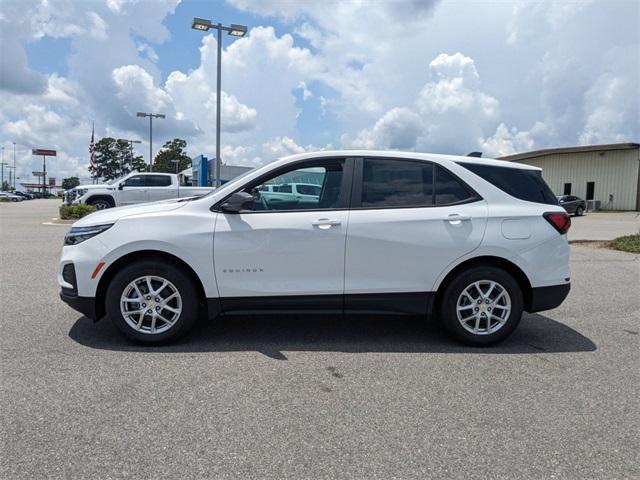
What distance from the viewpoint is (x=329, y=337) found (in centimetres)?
483

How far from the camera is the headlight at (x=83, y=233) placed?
440cm

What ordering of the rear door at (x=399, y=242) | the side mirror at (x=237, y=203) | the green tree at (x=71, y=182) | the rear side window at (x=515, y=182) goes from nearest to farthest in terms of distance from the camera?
1. the side mirror at (x=237, y=203)
2. the rear door at (x=399, y=242)
3. the rear side window at (x=515, y=182)
4. the green tree at (x=71, y=182)

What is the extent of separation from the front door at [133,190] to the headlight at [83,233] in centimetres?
1545

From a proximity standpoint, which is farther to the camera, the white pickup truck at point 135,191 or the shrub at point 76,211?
the white pickup truck at point 135,191

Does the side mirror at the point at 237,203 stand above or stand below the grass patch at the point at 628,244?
above

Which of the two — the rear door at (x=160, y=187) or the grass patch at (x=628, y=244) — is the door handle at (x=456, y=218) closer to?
the grass patch at (x=628, y=244)

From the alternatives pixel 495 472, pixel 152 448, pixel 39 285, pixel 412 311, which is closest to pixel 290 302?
pixel 412 311

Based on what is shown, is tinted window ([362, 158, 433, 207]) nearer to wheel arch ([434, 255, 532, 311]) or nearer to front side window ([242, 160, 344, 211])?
front side window ([242, 160, 344, 211])

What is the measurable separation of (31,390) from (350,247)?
2.67m

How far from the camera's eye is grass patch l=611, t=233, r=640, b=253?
38.8 feet

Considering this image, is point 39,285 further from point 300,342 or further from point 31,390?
point 300,342

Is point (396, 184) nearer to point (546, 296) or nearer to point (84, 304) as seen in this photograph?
point (546, 296)

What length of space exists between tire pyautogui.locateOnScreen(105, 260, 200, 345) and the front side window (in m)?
0.95

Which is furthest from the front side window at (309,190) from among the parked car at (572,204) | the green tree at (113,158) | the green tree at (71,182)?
the green tree at (71,182)
